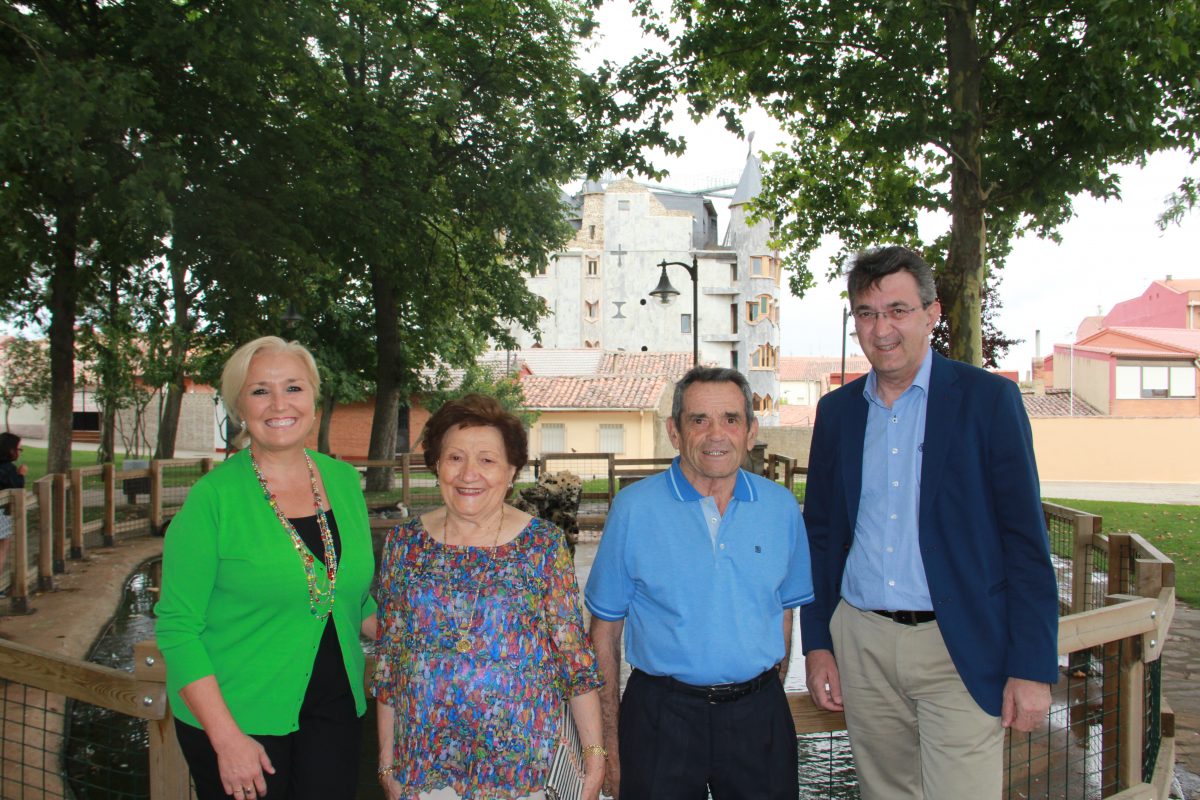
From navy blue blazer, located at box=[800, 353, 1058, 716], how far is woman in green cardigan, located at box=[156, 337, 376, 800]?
1734 millimetres

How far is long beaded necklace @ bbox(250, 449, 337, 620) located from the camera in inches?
104

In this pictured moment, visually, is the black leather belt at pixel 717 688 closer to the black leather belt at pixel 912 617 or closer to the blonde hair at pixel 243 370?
the black leather belt at pixel 912 617

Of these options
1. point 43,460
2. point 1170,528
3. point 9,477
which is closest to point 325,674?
point 9,477

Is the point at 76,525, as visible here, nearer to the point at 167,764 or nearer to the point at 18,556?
the point at 18,556

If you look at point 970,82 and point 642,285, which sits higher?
point 642,285

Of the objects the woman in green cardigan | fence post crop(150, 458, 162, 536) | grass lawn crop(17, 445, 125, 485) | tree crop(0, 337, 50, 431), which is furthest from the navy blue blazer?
tree crop(0, 337, 50, 431)

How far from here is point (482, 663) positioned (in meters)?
2.50

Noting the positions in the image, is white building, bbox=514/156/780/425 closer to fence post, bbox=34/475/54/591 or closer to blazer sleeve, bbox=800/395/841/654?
fence post, bbox=34/475/54/591

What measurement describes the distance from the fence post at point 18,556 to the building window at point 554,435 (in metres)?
32.2

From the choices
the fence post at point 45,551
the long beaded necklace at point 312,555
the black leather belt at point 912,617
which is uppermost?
the long beaded necklace at point 312,555

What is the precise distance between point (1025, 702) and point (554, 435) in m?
38.9

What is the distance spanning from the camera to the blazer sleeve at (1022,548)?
268 centimetres

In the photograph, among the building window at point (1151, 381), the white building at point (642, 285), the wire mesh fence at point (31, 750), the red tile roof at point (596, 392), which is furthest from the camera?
the white building at point (642, 285)

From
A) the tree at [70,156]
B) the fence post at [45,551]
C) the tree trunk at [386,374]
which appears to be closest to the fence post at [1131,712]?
the tree at [70,156]
